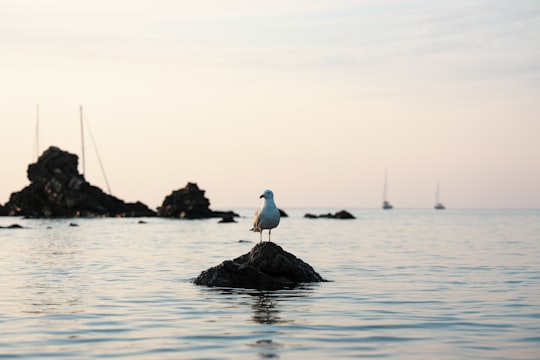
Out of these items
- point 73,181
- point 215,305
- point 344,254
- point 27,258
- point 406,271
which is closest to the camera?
point 215,305

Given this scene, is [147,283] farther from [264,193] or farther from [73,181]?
[73,181]

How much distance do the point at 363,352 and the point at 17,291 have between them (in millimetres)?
14584

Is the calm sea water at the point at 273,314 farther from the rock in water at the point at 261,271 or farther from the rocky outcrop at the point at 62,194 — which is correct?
the rocky outcrop at the point at 62,194

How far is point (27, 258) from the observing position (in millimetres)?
41906

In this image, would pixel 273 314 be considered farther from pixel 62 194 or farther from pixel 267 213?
pixel 62 194

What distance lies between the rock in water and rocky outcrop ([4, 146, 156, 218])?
132733mm

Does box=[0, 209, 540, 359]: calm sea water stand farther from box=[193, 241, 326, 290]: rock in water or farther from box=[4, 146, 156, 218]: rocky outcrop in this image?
box=[4, 146, 156, 218]: rocky outcrop

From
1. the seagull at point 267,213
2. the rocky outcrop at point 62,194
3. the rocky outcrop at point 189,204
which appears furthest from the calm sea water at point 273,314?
the rocky outcrop at point 62,194

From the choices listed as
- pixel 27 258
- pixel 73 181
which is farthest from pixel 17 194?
pixel 27 258

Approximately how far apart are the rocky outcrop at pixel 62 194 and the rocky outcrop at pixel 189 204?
14.7m

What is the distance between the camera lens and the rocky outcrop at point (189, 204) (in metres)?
146

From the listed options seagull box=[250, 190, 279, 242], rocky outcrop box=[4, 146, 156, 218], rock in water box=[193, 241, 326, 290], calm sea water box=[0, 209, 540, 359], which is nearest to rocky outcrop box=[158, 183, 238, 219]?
rocky outcrop box=[4, 146, 156, 218]

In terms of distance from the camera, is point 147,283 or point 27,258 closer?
point 147,283

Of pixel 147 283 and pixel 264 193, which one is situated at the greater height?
pixel 264 193
